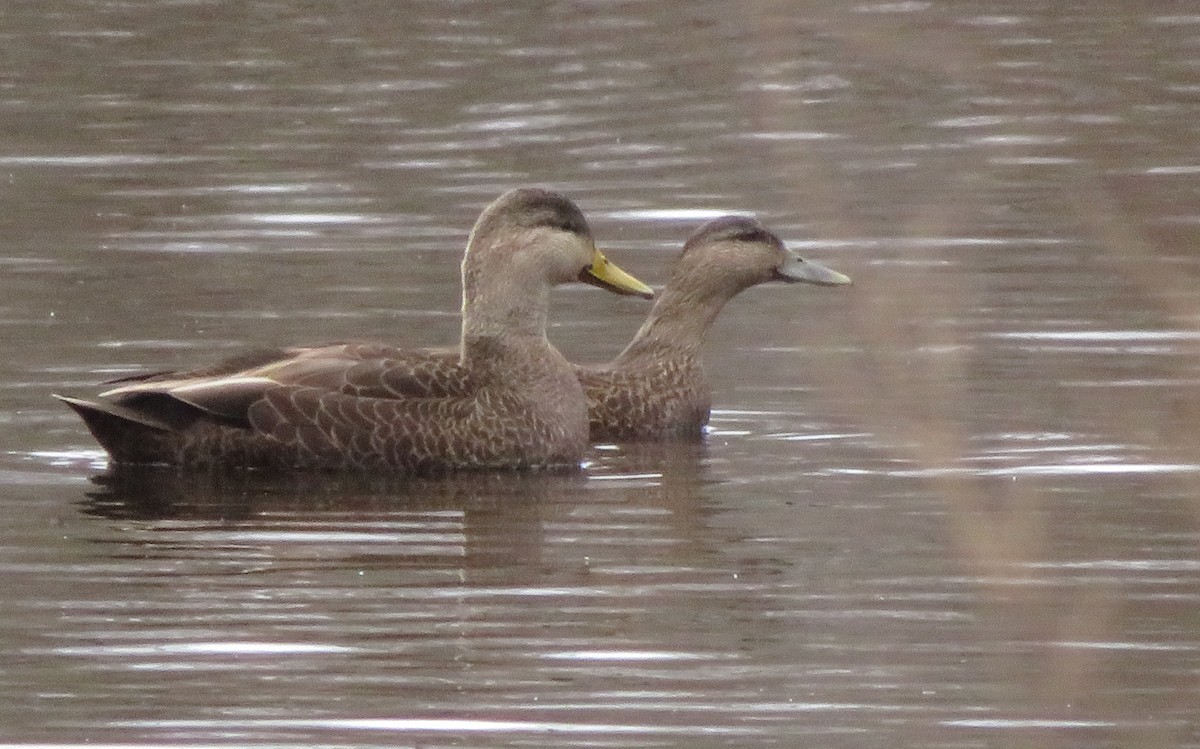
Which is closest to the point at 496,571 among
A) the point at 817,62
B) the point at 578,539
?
the point at 578,539

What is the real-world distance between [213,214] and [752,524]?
7300 millimetres

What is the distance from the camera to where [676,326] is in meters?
12.4

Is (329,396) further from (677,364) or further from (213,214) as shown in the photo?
(213,214)

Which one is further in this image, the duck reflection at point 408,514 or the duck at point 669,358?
the duck at point 669,358

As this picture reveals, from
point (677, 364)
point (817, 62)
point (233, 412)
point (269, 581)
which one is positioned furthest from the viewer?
point (817, 62)

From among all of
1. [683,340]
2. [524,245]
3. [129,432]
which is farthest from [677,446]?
[129,432]

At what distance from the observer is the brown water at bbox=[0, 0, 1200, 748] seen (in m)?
6.90

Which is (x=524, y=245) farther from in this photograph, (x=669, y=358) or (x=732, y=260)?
(x=732, y=260)

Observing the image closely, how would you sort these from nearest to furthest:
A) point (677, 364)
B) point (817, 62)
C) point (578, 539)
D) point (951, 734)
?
point (951, 734), point (578, 539), point (677, 364), point (817, 62)

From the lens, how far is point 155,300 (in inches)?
544

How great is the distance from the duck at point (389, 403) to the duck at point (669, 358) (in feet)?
0.05

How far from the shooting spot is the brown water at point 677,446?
690 centimetres

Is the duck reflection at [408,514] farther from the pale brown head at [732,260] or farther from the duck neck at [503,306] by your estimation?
the pale brown head at [732,260]

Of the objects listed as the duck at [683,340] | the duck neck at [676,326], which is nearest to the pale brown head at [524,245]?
the duck at [683,340]
